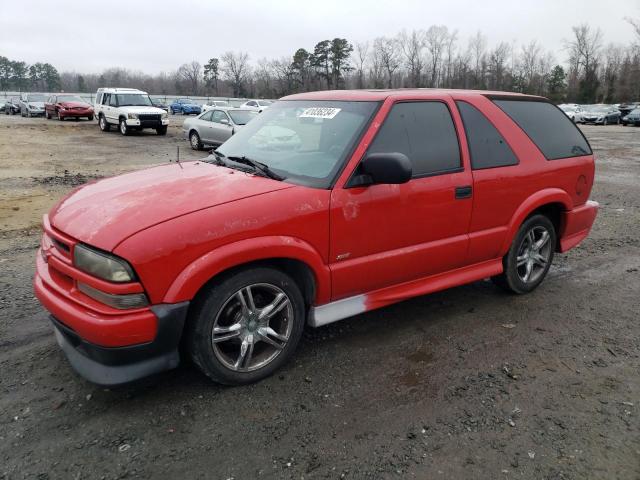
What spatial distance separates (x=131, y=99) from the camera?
22.3 meters

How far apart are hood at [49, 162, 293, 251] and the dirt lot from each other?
1.02 metres

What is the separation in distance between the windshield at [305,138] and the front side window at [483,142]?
879mm

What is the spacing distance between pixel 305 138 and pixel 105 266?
172 cm

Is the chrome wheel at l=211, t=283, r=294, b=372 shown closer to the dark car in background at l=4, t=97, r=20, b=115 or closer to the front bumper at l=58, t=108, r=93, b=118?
the front bumper at l=58, t=108, r=93, b=118

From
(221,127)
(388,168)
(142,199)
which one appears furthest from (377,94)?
(221,127)

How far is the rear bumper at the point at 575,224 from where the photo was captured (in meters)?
4.60

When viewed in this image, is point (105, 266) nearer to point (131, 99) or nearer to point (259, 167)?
point (259, 167)

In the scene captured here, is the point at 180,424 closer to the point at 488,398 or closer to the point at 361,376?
the point at 361,376

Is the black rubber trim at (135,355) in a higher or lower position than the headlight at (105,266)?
lower

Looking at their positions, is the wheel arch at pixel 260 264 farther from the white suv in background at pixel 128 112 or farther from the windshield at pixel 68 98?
the windshield at pixel 68 98

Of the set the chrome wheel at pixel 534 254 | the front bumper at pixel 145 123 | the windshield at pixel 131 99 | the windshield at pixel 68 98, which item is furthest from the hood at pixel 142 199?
the windshield at pixel 68 98

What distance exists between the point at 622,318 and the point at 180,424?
11.9 feet

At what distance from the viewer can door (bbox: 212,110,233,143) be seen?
614 inches

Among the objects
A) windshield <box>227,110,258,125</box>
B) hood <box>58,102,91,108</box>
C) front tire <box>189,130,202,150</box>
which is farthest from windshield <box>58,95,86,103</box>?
windshield <box>227,110,258,125</box>
